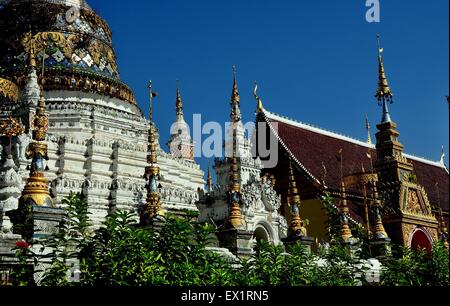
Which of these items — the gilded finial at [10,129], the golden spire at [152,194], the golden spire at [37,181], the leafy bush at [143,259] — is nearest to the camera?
the leafy bush at [143,259]

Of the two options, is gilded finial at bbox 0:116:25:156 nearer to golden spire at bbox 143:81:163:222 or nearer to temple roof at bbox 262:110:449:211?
golden spire at bbox 143:81:163:222

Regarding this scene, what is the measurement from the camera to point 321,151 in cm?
3077

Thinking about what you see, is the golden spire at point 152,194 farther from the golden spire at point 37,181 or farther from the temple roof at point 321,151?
the temple roof at point 321,151

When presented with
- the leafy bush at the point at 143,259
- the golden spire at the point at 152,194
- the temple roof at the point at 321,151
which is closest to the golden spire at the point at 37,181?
the leafy bush at the point at 143,259

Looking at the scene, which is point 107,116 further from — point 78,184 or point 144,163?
point 78,184

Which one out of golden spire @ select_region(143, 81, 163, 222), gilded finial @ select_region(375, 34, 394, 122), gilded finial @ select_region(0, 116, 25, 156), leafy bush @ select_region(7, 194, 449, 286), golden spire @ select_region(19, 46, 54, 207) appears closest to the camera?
leafy bush @ select_region(7, 194, 449, 286)

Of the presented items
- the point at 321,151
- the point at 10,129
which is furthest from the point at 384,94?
the point at 10,129

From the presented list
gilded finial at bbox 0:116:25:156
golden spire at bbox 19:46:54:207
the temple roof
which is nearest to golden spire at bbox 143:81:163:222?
golden spire at bbox 19:46:54:207

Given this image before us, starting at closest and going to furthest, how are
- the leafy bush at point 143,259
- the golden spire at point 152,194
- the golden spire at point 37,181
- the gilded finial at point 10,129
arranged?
the leafy bush at point 143,259 < the golden spire at point 37,181 < the golden spire at point 152,194 < the gilded finial at point 10,129

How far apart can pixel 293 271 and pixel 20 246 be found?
173 inches

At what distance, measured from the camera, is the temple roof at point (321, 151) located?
28422 millimetres

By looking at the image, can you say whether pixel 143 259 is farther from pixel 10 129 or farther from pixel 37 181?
pixel 10 129

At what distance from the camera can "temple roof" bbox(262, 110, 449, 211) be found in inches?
1119
